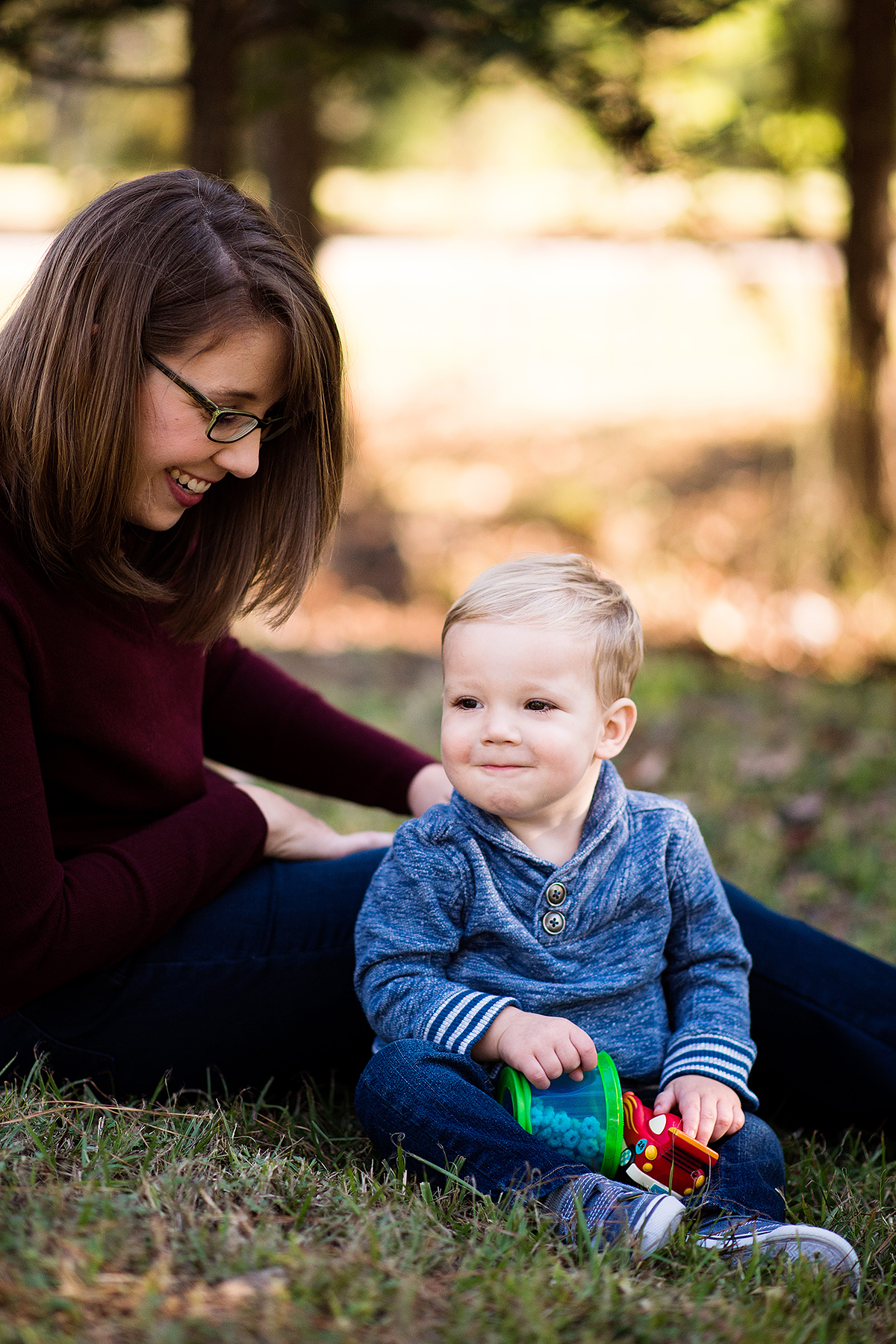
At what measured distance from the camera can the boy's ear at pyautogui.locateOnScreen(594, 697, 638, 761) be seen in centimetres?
209

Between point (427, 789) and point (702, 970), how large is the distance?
71 centimetres

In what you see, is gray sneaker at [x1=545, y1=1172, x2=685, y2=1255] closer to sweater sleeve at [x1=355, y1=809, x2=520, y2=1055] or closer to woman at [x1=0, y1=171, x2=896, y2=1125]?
sweater sleeve at [x1=355, y1=809, x2=520, y2=1055]

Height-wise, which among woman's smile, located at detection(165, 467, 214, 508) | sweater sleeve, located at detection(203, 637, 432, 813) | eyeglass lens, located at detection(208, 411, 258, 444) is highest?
eyeglass lens, located at detection(208, 411, 258, 444)

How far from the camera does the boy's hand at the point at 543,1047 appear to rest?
5.98 ft

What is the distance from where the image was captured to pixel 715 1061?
201 centimetres

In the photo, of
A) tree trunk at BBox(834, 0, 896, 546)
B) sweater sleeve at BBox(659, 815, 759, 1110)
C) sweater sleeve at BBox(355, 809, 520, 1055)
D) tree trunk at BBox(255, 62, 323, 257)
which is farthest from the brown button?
tree trunk at BBox(255, 62, 323, 257)

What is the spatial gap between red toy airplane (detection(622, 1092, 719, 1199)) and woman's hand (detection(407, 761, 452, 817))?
32.9 inches

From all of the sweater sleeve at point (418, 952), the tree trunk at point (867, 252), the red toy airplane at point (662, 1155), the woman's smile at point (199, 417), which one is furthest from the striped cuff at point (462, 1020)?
the tree trunk at point (867, 252)

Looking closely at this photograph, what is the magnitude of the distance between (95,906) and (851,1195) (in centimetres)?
134

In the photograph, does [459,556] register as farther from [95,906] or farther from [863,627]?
[95,906]

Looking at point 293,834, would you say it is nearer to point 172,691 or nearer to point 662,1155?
point 172,691

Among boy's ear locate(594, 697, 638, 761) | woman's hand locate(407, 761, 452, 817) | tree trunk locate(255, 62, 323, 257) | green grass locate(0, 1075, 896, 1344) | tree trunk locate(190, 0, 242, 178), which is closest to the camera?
green grass locate(0, 1075, 896, 1344)

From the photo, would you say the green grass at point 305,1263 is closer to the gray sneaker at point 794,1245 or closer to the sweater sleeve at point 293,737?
the gray sneaker at point 794,1245

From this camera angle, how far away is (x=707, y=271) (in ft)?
36.8
